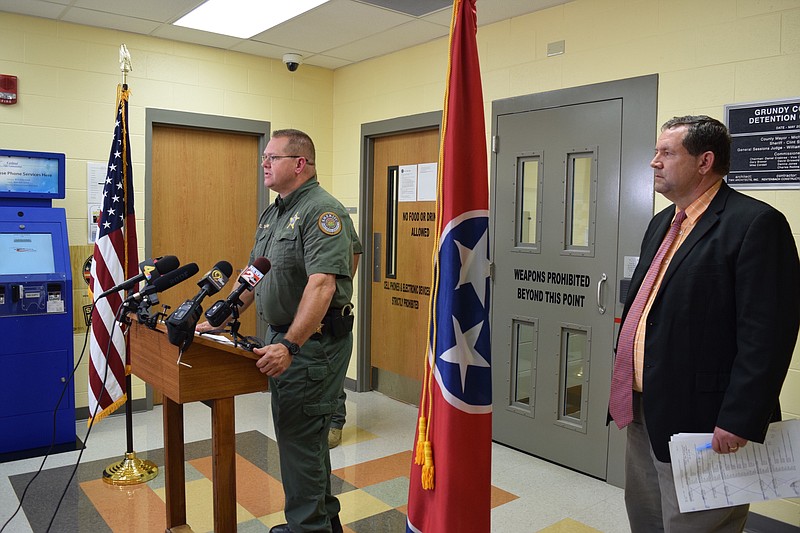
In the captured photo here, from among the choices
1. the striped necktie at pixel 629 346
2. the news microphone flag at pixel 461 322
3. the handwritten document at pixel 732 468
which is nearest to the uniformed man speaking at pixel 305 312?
the news microphone flag at pixel 461 322

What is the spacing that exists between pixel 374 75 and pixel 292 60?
643 millimetres

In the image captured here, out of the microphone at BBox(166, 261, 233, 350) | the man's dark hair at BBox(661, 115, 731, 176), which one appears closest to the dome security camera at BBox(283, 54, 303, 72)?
the microphone at BBox(166, 261, 233, 350)

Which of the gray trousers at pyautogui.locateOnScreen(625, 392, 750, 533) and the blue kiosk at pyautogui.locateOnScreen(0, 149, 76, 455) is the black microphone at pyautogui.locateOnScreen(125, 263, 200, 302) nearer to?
the gray trousers at pyautogui.locateOnScreen(625, 392, 750, 533)

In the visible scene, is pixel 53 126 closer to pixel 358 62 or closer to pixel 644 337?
pixel 358 62

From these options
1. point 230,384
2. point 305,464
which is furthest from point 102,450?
point 230,384

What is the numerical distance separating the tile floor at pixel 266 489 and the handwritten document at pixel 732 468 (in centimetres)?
125

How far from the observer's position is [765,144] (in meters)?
2.88

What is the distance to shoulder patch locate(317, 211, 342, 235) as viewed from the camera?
8.08 feet

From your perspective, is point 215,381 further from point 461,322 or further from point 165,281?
point 461,322

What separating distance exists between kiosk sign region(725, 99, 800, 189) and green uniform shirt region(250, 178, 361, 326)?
182cm

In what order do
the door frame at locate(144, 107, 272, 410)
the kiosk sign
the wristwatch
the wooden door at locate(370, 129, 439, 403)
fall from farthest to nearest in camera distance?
the wooden door at locate(370, 129, 439, 403) → the door frame at locate(144, 107, 272, 410) → the kiosk sign → the wristwatch

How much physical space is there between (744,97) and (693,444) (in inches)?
72.4

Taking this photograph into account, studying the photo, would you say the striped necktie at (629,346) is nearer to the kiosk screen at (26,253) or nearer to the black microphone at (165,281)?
the black microphone at (165,281)

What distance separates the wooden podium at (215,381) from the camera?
198 centimetres
